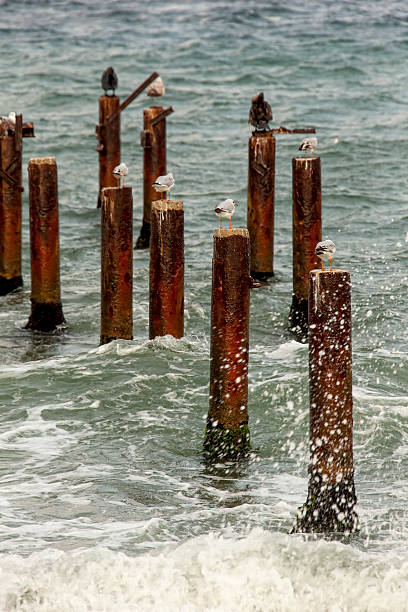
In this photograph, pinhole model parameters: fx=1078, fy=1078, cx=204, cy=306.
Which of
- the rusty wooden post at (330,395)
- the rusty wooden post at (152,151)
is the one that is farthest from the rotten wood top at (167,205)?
the rusty wooden post at (152,151)

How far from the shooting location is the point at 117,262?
9812 mm

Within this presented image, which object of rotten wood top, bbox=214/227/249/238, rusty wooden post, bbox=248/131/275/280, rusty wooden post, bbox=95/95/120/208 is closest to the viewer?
rotten wood top, bbox=214/227/249/238

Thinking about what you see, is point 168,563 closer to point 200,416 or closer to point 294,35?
point 200,416

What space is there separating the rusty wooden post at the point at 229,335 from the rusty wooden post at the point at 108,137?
805 cm

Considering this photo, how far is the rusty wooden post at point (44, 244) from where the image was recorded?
10.6 meters

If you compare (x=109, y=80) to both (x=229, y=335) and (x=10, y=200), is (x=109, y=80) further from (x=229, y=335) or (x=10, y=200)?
(x=229, y=335)

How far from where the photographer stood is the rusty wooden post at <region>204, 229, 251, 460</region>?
7484mm

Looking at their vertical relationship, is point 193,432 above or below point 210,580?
above

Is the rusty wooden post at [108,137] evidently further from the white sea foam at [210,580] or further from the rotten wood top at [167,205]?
the white sea foam at [210,580]

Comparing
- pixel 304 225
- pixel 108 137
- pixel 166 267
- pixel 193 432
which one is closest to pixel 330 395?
pixel 193 432

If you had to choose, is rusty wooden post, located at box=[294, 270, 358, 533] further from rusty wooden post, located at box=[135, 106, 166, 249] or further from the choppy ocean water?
rusty wooden post, located at box=[135, 106, 166, 249]

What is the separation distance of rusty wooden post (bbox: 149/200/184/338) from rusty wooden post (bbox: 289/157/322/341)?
1.94 meters

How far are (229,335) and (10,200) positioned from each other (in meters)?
5.10

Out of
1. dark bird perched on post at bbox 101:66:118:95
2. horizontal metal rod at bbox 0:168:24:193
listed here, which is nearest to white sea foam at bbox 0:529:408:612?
horizontal metal rod at bbox 0:168:24:193
